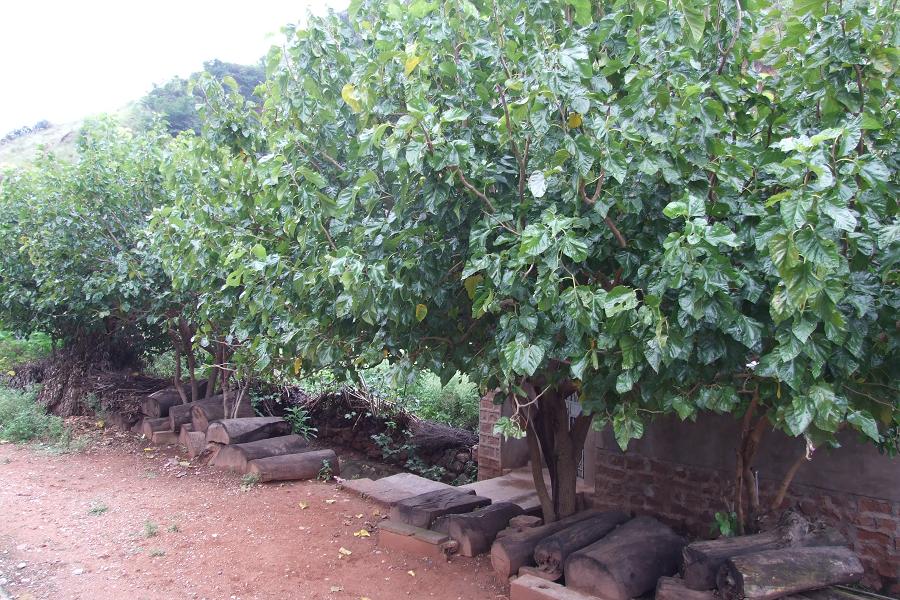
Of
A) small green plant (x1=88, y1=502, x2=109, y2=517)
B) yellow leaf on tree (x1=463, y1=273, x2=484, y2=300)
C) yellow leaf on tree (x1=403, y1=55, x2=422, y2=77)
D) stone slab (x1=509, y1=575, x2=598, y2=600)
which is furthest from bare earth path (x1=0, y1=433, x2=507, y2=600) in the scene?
yellow leaf on tree (x1=403, y1=55, x2=422, y2=77)

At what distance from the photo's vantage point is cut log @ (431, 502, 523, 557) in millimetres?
5305

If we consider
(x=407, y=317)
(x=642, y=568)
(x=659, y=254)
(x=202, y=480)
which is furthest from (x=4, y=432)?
(x=659, y=254)

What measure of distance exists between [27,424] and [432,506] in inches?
281

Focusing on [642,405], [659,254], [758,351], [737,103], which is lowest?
[642,405]

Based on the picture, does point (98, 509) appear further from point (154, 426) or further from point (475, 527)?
point (475, 527)

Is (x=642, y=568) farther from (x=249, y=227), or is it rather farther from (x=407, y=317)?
(x=249, y=227)

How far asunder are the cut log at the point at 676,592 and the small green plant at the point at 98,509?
520cm

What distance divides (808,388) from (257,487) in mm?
6088

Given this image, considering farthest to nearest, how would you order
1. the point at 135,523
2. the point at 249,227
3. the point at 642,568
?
the point at 135,523, the point at 249,227, the point at 642,568

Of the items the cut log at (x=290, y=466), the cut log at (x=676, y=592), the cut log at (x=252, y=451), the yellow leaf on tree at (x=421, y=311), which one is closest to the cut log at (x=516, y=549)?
the cut log at (x=676, y=592)

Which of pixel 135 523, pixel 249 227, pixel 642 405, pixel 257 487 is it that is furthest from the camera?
pixel 257 487

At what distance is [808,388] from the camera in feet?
9.09

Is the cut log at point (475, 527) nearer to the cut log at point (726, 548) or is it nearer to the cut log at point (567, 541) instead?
the cut log at point (567, 541)

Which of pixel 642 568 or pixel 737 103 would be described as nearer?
pixel 737 103
